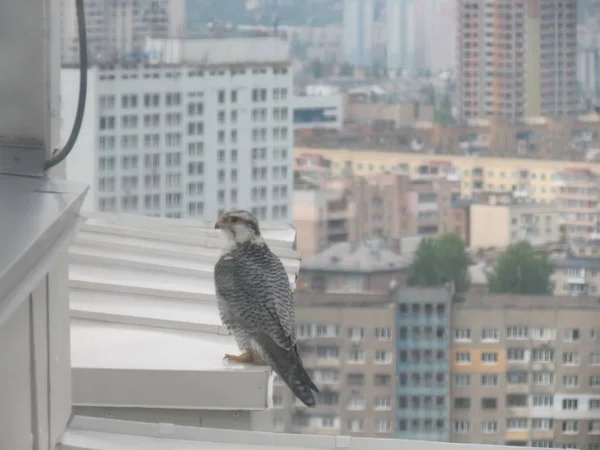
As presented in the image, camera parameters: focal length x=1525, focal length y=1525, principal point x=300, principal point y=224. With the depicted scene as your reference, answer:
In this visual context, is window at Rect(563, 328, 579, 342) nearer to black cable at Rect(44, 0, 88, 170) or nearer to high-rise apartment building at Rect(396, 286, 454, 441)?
high-rise apartment building at Rect(396, 286, 454, 441)

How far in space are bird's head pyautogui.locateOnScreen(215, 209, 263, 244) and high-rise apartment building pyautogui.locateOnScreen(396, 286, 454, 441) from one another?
34.6 feet

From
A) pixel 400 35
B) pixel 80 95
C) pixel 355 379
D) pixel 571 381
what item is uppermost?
pixel 400 35

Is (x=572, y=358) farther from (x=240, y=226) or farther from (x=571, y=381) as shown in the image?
(x=240, y=226)

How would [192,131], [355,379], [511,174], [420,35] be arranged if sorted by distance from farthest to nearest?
[420,35], [192,131], [511,174], [355,379]

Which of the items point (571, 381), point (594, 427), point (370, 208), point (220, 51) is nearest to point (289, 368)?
point (594, 427)

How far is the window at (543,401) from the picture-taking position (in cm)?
1203

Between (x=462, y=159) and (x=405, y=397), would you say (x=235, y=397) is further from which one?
(x=462, y=159)

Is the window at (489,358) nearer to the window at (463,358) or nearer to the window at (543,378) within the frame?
the window at (463,358)

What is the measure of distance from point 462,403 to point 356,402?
0.92m

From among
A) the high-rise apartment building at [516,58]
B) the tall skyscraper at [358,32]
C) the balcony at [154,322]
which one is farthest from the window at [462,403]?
the balcony at [154,322]

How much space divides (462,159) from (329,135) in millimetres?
1785

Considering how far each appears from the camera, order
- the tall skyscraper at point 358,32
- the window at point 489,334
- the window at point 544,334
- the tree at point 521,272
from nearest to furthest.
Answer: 1. the window at point 544,334
2. the window at point 489,334
3. the tree at point 521,272
4. the tall skyscraper at point 358,32

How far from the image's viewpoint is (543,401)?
12211mm

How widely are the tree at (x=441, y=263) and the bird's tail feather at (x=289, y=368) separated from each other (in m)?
12.7
